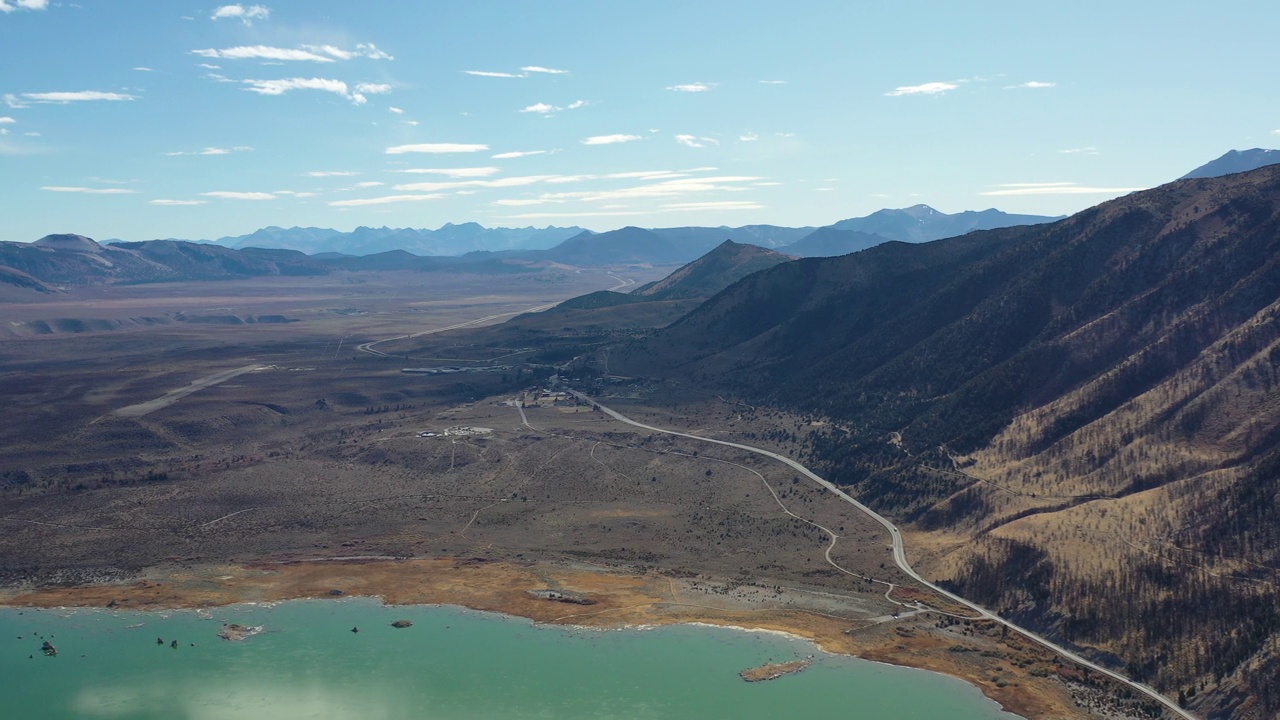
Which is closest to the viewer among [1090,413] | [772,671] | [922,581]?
[772,671]

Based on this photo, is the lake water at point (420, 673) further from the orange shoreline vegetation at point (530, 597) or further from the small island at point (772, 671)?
the orange shoreline vegetation at point (530, 597)

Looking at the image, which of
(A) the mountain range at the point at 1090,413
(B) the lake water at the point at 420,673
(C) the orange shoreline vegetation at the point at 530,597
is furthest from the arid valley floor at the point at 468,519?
(A) the mountain range at the point at 1090,413

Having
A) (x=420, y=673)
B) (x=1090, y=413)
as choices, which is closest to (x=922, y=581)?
(x=1090, y=413)

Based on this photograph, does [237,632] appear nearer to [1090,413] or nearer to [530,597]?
[530,597]

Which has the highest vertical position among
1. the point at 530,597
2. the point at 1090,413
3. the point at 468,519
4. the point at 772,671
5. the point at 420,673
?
the point at 1090,413

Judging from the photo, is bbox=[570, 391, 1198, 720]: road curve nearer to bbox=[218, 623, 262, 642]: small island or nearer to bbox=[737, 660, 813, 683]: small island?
bbox=[737, 660, 813, 683]: small island

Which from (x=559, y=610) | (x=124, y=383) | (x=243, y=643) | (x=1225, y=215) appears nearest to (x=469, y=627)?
(x=559, y=610)

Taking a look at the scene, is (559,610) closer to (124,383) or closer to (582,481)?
(582,481)
